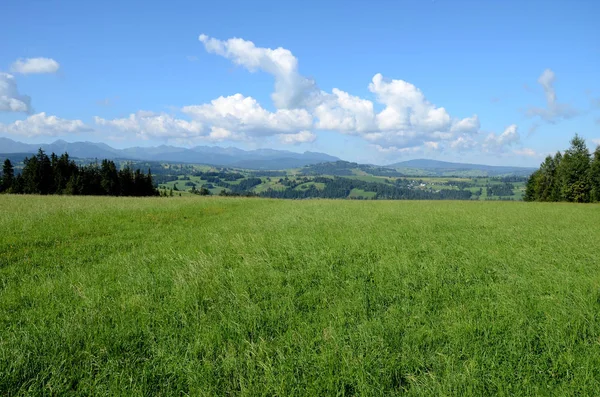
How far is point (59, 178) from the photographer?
6812cm

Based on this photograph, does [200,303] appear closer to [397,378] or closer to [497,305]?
[397,378]

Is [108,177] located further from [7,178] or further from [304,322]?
[304,322]

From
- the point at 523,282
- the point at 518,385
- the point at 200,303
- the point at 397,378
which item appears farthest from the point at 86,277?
the point at 523,282

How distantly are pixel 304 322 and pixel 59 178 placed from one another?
271 feet

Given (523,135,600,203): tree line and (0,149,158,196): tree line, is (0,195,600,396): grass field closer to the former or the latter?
(523,135,600,203): tree line

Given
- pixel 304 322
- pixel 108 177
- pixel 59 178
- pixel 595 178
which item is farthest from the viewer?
pixel 108 177

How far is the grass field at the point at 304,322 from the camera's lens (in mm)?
3738

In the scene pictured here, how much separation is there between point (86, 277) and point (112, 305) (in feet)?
7.74

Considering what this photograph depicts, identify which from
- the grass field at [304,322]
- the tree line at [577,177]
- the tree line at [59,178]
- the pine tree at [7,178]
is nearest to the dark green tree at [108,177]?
the tree line at [59,178]

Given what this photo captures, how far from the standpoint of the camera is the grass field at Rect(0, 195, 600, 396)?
374cm

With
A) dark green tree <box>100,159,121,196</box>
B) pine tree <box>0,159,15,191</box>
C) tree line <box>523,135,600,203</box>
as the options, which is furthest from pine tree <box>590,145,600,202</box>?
pine tree <box>0,159,15,191</box>

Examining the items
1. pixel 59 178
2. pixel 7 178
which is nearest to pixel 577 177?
pixel 59 178

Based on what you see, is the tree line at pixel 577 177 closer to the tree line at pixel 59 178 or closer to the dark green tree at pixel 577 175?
the dark green tree at pixel 577 175

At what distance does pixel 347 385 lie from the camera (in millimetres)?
3756
